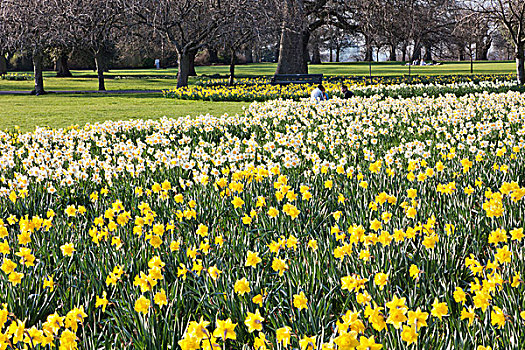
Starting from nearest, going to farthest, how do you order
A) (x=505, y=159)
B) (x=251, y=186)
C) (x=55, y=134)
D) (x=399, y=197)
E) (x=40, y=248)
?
(x=40, y=248)
(x=399, y=197)
(x=251, y=186)
(x=505, y=159)
(x=55, y=134)

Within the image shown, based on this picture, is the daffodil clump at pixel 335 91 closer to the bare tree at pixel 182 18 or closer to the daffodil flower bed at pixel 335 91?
the daffodil flower bed at pixel 335 91

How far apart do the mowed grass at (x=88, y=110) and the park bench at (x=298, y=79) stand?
4.05 m

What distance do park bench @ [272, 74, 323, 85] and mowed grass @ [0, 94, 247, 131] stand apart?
13.3ft

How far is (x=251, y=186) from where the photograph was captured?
407cm

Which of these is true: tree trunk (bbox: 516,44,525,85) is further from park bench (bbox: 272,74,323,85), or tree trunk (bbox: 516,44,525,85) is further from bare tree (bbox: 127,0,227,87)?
bare tree (bbox: 127,0,227,87)

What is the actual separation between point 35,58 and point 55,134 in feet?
47.1

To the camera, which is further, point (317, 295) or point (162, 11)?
point (162, 11)

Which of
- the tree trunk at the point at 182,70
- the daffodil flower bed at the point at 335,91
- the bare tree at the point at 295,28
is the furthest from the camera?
the bare tree at the point at 295,28

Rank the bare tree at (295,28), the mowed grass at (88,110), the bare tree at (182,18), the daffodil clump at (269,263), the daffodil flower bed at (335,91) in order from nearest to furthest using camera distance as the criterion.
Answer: the daffodil clump at (269,263)
the mowed grass at (88,110)
the daffodil flower bed at (335,91)
the bare tree at (182,18)
the bare tree at (295,28)

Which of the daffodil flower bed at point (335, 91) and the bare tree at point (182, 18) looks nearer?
the daffodil flower bed at point (335, 91)

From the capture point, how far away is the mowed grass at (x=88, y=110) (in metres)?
12.3

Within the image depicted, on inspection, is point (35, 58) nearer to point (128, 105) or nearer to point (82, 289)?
point (128, 105)

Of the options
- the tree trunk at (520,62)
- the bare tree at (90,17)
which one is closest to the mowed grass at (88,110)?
the bare tree at (90,17)

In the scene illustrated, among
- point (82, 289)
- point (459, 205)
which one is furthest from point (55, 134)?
point (459, 205)
